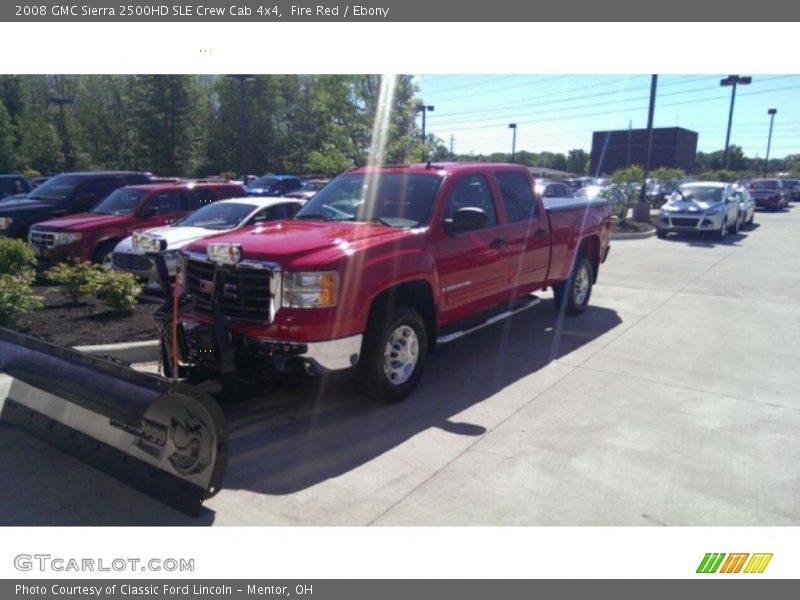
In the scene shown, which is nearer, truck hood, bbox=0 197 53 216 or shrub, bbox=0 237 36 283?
shrub, bbox=0 237 36 283

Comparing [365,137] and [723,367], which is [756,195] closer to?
[365,137]

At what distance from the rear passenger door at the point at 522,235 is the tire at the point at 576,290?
0.97 metres

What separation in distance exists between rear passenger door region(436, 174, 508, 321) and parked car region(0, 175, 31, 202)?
16.4m

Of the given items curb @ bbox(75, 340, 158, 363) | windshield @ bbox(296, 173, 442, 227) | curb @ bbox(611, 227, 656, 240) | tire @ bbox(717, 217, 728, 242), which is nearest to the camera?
windshield @ bbox(296, 173, 442, 227)

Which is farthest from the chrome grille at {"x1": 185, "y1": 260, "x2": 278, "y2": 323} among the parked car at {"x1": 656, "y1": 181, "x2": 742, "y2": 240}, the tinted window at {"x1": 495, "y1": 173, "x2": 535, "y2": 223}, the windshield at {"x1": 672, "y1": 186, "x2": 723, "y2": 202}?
the windshield at {"x1": 672, "y1": 186, "x2": 723, "y2": 202}

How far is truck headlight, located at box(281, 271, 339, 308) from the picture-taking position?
14.2 feet

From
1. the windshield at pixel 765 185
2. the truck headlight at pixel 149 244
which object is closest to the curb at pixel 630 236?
the truck headlight at pixel 149 244

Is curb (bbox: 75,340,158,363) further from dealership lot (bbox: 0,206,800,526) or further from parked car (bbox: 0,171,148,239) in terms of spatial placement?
parked car (bbox: 0,171,148,239)

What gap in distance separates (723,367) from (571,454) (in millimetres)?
2928

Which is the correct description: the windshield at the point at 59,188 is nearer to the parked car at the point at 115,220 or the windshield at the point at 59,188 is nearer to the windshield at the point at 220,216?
the parked car at the point at 115,220

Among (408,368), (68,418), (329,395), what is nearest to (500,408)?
(408,368)

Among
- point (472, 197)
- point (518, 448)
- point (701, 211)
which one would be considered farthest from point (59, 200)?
point (701, 211)

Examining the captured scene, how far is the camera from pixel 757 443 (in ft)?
14.6

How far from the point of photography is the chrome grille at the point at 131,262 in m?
8.87
